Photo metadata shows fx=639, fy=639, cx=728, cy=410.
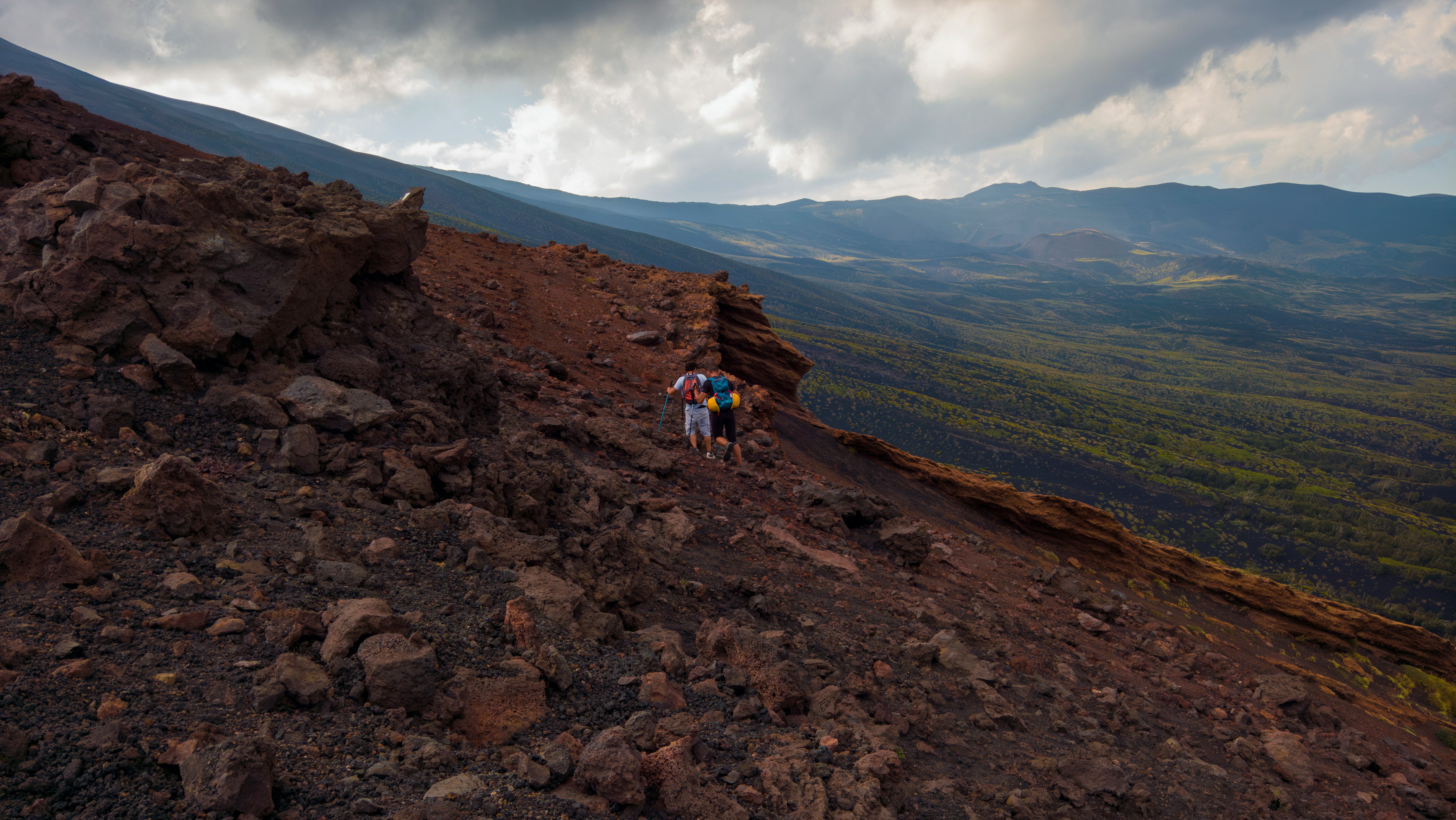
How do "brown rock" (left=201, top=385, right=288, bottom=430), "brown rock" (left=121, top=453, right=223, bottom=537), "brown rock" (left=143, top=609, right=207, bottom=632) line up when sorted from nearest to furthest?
"brown rock" (left=143, top=609, right=207, bottom=632), "brown rock" (left=121, top=453, right=223, bottom=537), "brown rock" (left=201, top=385, right=288, bottom=430)

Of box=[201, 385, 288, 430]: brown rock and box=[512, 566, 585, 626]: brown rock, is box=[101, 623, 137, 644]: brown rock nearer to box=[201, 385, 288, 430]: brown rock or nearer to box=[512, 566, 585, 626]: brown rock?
box=[512, 566, 585, 626]: brown rock

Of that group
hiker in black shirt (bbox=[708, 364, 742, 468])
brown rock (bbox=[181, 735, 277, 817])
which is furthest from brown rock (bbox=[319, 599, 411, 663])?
hiker in black shirt (bbox=[708, 364, 742, 468])

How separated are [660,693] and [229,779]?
2363 mm

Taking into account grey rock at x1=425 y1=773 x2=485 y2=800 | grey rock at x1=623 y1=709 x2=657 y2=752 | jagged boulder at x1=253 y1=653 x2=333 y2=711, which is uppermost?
jagged boulder at x1=253 y1=653 x2=333 y2=711

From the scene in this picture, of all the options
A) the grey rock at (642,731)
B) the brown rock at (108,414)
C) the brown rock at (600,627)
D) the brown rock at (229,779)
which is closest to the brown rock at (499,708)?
the grey rock at (642,731)

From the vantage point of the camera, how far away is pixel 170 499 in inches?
158

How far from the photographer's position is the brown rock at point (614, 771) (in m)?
3.29

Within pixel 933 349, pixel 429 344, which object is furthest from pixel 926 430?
pixel 429 344

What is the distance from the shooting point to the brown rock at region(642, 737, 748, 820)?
3430 mm

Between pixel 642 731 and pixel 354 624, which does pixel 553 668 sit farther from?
pixel 354 624

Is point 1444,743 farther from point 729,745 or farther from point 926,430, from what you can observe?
point 926,430

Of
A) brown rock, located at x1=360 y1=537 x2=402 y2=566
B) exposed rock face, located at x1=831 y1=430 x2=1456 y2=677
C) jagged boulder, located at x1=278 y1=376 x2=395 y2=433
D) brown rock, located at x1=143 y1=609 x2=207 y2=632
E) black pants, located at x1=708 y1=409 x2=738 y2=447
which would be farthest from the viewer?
exposed rock face, located at x1=831 y1=430 x2=1456 y2=677

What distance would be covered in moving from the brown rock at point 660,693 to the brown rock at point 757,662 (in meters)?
0.62

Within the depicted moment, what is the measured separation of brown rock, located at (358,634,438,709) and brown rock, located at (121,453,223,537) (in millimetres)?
1536
